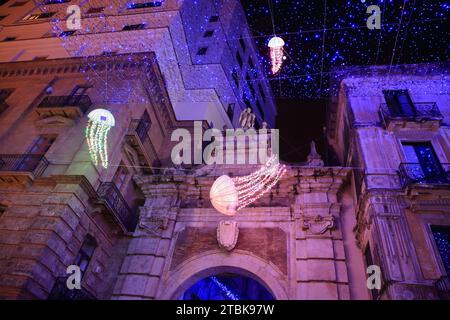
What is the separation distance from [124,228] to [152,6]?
54.2 ft

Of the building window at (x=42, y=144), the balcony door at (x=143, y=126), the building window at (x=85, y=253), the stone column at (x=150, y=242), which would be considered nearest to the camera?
the stone column at (x=150, y=242)

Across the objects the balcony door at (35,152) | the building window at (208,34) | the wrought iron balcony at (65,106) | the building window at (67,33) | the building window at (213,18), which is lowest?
the balcony door at (35,152)

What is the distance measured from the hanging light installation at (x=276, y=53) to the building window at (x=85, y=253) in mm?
9467

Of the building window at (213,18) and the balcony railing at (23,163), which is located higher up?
the building window at (213,18)

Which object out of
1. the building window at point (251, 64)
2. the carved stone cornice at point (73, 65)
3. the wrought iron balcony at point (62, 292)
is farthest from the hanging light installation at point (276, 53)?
the building window at point (251, 64)

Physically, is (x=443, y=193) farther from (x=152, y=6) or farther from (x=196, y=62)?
(x=152, y=6)

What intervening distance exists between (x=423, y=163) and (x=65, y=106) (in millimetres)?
14123

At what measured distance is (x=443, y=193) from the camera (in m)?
9.79

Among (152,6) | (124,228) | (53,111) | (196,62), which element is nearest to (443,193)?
(124,228)

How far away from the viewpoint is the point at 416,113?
12711mm

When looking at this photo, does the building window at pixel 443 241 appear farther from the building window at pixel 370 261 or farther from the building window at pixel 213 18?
the building window at pixel 213 18

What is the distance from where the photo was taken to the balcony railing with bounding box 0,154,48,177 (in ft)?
39.0

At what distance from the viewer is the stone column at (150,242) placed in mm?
10727

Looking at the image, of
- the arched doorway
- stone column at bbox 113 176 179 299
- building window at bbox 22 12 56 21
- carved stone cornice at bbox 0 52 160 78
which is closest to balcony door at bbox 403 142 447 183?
the arched doorway
